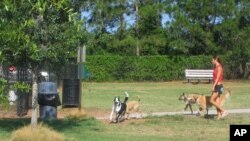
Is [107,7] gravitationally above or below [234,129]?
above

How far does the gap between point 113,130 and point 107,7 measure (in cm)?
3543

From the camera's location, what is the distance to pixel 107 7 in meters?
49.2

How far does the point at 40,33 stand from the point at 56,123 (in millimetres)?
3857

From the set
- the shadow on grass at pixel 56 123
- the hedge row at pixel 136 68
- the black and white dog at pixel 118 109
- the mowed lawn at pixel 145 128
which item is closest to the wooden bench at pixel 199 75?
the hedge row at pixel 136 68

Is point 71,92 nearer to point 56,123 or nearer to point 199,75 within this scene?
point 56,123

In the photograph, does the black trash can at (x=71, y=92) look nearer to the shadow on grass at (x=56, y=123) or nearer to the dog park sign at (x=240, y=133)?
the shadow on grass at (x=56, y=123)

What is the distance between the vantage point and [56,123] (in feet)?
50.9

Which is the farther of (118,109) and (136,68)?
(136,68)

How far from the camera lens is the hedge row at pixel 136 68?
→ 4450 cm

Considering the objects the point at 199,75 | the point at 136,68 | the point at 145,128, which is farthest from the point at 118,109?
the point at 136,68

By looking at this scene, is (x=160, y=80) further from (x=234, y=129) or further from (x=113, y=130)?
(x=234, y=129)

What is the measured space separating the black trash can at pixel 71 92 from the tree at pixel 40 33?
566 centimetres

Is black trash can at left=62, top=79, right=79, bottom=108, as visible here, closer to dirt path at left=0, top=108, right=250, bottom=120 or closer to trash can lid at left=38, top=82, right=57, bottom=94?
dirt path at left=0, top=108, right=250, bottom=120

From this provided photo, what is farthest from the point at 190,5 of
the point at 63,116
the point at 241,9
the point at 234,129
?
the point at 234,129
